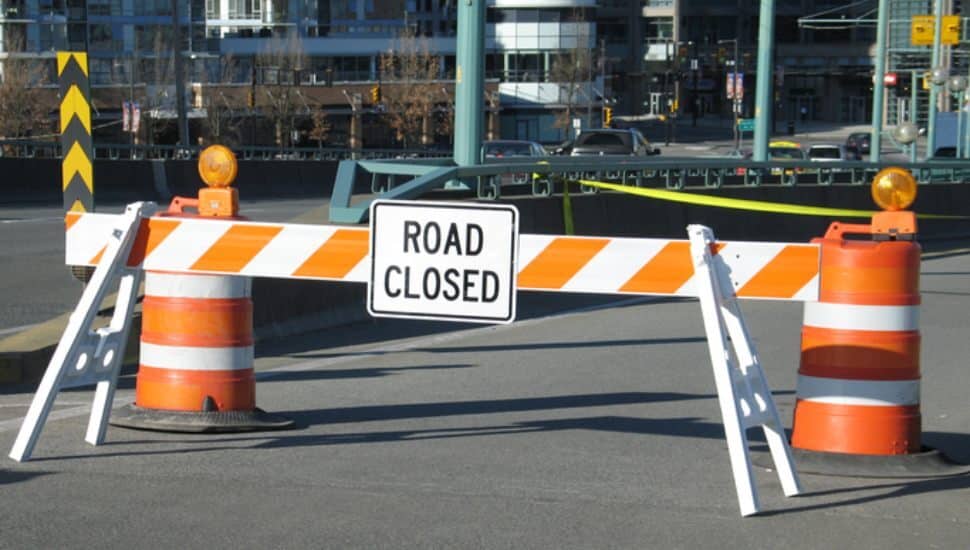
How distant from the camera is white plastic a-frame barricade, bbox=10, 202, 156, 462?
23.4ft

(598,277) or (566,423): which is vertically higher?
(598,277)

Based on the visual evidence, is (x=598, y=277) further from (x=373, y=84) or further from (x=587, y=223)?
(x=373, y=84)

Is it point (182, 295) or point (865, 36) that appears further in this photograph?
point (865, 36)

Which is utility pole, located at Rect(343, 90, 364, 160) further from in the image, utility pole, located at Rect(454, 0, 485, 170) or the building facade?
utility pole, located at Rect(454, 0, 485, 170)

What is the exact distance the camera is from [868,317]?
23.1 feet

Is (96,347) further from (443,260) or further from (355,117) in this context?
(355,117)

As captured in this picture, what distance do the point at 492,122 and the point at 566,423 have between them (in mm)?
92681

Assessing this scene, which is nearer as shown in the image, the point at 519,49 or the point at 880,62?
the point at 880,62

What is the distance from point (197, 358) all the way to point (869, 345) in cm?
339

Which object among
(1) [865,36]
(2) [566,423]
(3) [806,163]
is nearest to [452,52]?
(1) [865,36]

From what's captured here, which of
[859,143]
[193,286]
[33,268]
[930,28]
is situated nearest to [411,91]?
[859,143]

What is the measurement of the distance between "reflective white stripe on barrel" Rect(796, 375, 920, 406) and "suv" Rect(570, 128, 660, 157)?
34.2 metres

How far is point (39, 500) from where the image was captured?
634 cm

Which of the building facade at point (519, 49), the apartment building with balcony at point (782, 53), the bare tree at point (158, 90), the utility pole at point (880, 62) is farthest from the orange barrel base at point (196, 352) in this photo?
the apartment building with balcony at point (782, 53)
